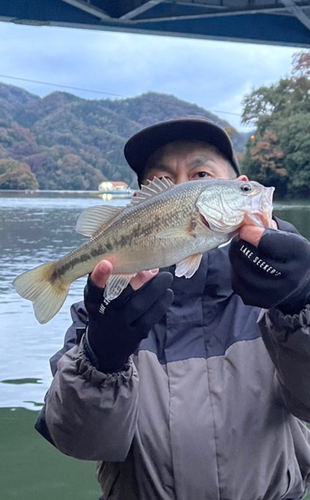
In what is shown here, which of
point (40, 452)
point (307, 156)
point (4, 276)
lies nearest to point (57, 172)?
point (307, 156)

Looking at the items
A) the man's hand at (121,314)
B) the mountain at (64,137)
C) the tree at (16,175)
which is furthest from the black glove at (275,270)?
the tree at (16,175)

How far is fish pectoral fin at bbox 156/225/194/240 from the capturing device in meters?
1.84

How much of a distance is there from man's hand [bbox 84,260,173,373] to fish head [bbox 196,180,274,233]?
234 millimetres

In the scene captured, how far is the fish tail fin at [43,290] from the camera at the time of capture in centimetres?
208

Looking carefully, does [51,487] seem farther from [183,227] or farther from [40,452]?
[183,227]

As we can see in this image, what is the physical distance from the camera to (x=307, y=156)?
35750mm

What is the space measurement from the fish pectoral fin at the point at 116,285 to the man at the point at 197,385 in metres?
0.02

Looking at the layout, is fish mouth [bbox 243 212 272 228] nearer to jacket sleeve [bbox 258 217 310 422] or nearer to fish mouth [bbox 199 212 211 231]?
fish mouth [bbox 199 212 211 231]

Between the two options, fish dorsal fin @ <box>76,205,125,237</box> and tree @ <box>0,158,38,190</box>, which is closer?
fish dorsal fin @ <box>76,205,125,237</box>

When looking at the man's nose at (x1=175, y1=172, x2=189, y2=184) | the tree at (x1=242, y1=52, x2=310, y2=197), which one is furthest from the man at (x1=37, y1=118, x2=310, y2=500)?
the tree at (x1=242, y1=52, x2=310, y2=197)

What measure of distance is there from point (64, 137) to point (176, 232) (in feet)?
128

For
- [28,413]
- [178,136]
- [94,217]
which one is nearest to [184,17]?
[28,413]

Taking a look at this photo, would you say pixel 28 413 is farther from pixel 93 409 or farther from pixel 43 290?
pixel 93 409

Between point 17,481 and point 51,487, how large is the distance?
0.20 m
